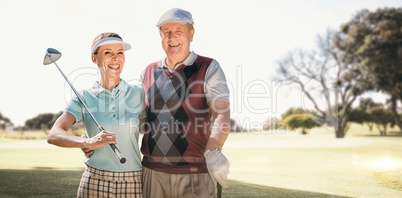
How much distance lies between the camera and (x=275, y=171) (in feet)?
37.5

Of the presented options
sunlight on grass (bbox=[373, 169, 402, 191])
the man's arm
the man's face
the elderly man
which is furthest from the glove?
sunlight on grass (bbox=[373, 169, 402, 191])

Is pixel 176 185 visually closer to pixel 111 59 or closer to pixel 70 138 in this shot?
pixel 70 138

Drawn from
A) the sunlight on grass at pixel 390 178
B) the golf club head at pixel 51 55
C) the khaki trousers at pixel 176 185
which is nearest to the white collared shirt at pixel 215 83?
the khaki trousers at pixel 176 185

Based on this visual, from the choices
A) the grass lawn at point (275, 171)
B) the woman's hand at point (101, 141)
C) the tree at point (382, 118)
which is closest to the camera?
the woman's hand at point (101, 141)

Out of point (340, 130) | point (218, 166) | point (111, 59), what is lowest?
point (340, 130)

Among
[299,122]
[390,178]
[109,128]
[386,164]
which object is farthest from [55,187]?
[299,122]

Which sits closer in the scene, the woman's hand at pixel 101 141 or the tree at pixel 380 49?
the woman's hand at pixel 101 141

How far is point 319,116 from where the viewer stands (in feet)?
77.3

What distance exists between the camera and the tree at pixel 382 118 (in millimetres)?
25475

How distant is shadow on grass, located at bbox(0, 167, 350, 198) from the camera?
731 cm

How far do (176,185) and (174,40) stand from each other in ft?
3.64

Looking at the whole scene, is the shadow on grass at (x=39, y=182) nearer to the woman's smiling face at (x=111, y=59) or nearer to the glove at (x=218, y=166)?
the woman's smiling face at (x=111, y=59)

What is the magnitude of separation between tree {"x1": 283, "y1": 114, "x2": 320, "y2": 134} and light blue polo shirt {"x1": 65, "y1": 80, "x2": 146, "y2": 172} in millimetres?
25847

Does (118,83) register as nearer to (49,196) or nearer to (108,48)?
(108,48)
